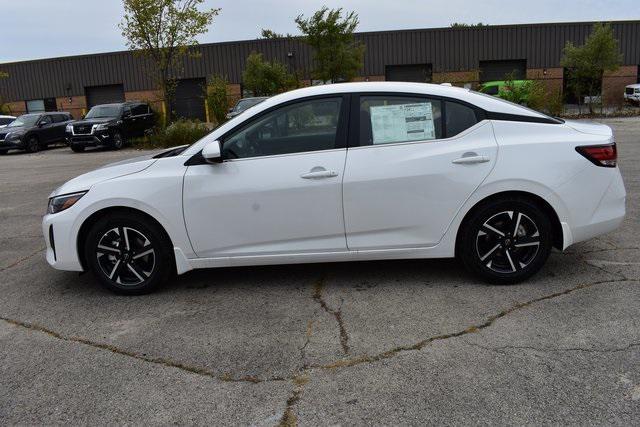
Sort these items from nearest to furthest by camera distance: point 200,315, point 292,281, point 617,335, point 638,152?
point 617,335
point 200,315
point 292,281
point 638,152

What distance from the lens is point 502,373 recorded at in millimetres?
3084

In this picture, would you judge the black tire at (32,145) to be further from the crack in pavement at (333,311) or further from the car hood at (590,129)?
the car hood at (590,129)

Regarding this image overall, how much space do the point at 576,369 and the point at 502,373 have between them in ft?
1.39

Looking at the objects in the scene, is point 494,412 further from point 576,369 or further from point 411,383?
point 576,369

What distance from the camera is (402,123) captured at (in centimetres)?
436

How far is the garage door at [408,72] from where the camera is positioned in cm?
3888

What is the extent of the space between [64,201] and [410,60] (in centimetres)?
Answer: 3646

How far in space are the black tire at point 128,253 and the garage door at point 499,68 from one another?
37.5 meters

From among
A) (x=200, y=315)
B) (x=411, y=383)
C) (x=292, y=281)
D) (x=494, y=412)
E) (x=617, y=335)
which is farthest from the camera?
(x=292, y=281)

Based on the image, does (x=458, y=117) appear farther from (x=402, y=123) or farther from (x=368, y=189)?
(x=368, y=189)

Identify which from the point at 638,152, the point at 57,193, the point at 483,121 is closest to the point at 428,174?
the point at 483,121

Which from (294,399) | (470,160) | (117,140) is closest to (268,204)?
(470,160)

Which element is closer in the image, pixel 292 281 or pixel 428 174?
pixel 428 174

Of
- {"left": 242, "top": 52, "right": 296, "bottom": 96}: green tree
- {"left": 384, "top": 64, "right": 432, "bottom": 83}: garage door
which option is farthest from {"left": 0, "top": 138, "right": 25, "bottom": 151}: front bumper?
{"left": 384, "top": 64, "right": 432, "bottom": 83}: garage door
